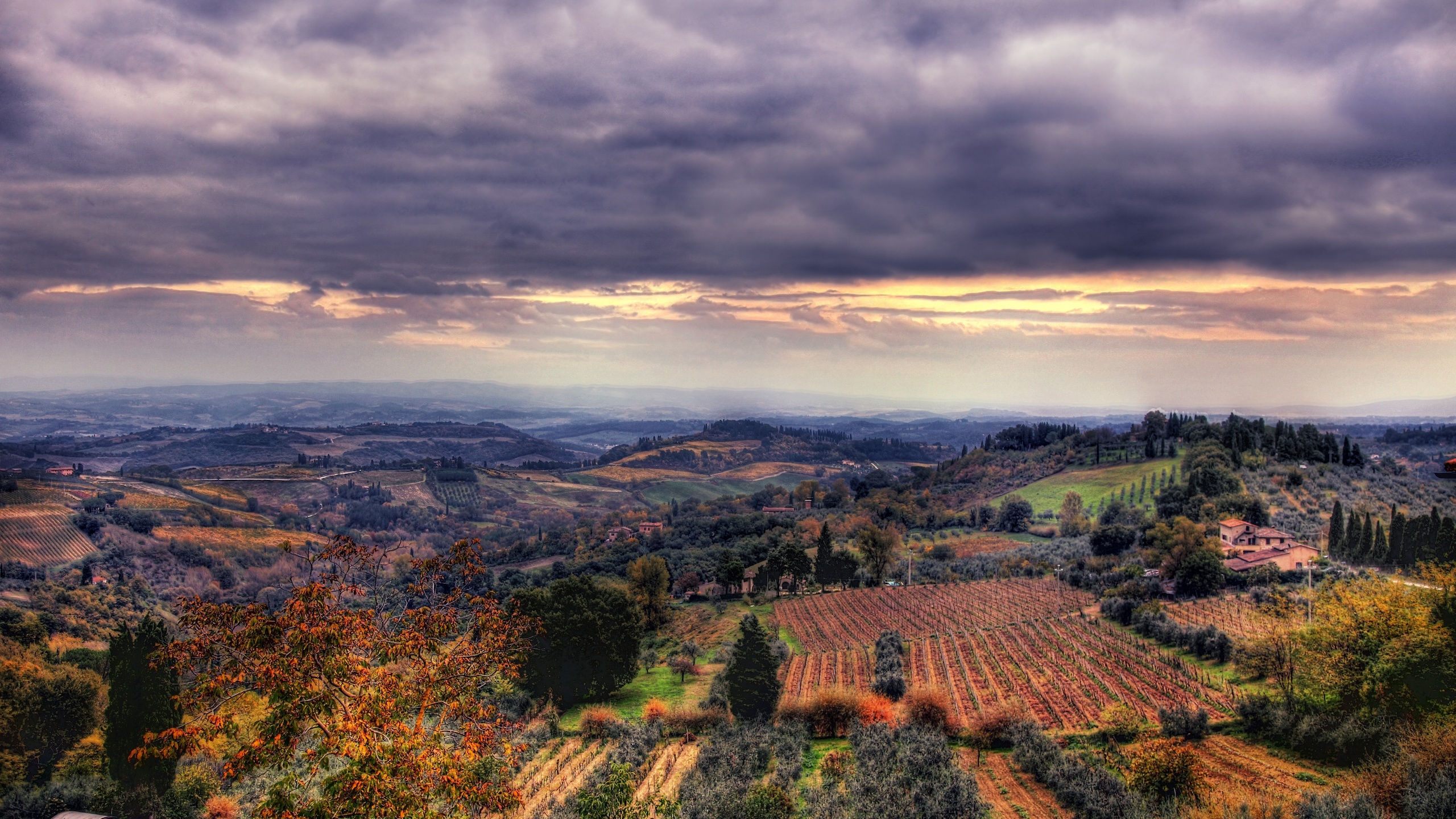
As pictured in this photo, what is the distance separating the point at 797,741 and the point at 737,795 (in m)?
9.64

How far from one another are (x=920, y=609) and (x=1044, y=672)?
21.8m

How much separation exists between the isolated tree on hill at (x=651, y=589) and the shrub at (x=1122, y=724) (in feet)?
148

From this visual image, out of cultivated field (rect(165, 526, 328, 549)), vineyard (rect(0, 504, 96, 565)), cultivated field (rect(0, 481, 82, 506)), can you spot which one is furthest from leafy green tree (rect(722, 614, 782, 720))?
cultivated field (rect(0, 481, 82, 506))

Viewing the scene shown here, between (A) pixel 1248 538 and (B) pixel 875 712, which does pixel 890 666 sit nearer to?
(B) pixel 875 712

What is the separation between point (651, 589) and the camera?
235 ft

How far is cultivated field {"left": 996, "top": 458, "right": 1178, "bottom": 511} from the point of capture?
116562 millimetres

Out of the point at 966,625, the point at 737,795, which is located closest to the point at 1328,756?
the point at 737,795

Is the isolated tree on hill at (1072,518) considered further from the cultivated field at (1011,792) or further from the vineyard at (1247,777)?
the cultivated field at (1011,792)

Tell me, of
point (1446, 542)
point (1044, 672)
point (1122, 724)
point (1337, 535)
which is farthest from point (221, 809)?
point (1337, 535)

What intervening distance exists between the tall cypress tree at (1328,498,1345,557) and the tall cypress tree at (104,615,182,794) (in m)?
90.7

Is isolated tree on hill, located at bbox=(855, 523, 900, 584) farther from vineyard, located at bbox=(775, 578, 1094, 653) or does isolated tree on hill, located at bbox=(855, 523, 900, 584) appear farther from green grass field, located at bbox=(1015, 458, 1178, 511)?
green grass field, located at bbox=(1015, 458, 1178, 511)

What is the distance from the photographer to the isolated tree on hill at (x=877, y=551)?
80500 mm

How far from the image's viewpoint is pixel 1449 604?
98.0 feet

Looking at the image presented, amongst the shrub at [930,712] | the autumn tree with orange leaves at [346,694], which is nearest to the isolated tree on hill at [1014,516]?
the shrub at [930,712]
